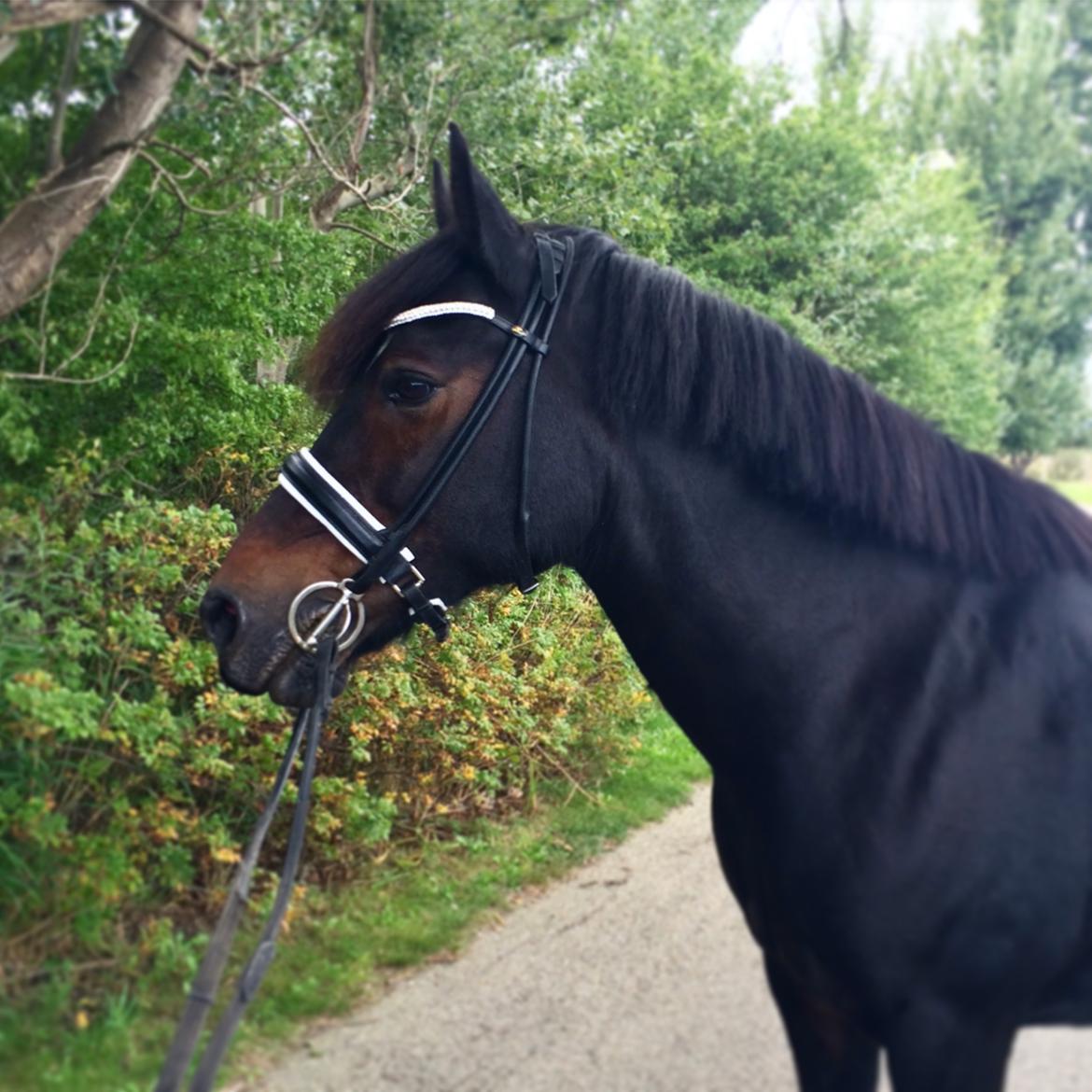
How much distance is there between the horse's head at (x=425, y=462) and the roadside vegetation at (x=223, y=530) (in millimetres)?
1117

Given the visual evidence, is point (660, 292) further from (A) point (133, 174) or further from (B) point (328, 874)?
(B) point (328, 874)

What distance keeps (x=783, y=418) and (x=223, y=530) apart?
2.38 meters

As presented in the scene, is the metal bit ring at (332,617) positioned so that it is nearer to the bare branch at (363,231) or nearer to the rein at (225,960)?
the rein at (225,960)

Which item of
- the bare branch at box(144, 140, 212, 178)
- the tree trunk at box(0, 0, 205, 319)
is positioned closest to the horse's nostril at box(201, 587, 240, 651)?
A: the tree trunk at box(0, 0, 205, 319)

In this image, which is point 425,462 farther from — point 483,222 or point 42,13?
point 42,13

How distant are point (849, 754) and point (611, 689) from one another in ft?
13.3

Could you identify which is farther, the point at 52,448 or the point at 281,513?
the point at 52,448

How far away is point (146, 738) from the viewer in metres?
3.22

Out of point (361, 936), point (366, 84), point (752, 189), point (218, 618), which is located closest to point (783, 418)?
point (218, 618)

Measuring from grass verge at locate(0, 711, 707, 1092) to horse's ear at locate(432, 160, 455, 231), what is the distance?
2386mm

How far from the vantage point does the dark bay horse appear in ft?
6.61

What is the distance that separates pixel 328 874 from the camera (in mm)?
4105

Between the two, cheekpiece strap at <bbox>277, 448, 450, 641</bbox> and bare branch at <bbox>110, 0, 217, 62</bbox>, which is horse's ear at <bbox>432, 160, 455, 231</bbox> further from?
bare branch at <bbox>110, 0, 217, 62</bbox>

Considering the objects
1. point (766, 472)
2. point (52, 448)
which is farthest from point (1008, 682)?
point (52, 448)
